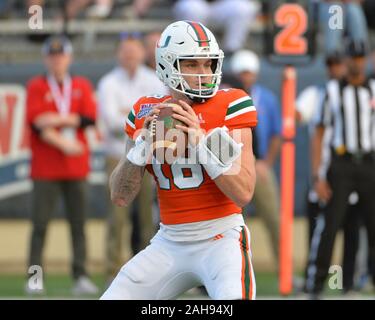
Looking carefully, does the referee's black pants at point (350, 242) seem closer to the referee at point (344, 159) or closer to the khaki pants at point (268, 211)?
the referee at point (344, 159)

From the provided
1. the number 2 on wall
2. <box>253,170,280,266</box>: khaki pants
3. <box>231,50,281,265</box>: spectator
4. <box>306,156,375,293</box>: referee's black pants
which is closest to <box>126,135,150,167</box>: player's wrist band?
<box>306,156,375,293</box>: referee's black pants

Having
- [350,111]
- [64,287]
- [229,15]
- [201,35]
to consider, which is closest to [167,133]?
[201,35]

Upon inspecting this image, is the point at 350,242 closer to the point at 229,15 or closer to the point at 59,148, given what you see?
the point at 59,148

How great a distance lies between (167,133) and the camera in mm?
5180

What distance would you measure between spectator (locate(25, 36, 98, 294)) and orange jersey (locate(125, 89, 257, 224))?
4450 mm

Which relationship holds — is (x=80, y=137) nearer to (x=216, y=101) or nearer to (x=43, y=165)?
(x=43, y=165)

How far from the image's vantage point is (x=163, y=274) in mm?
5363

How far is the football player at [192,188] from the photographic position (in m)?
5.26

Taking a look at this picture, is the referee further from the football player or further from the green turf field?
the football player

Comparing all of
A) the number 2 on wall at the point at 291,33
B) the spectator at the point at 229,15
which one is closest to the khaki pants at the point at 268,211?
the number 2 on wall at the point at 291,33

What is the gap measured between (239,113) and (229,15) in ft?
26.2

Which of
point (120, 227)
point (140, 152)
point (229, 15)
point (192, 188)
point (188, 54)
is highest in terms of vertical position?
point (229, 15)

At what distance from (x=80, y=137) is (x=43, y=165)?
0.41 metres
